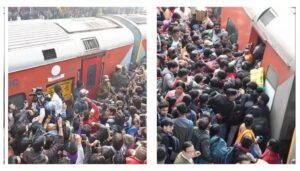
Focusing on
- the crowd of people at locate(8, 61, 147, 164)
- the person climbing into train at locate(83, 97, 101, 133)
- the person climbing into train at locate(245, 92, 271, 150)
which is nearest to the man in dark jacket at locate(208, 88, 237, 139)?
the person climbing into train at locate(245, 92, 271, 150)

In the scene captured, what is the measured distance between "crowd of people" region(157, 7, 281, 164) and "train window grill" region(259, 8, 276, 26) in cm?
15

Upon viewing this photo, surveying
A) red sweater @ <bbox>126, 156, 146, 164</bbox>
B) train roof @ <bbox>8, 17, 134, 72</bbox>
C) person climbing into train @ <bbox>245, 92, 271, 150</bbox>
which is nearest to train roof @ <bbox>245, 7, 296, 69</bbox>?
person climbing into train @ <bbox>245, 92, 271, 150</bbox>

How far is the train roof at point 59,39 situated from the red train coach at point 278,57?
2.25 feet

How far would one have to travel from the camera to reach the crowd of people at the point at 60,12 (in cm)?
354

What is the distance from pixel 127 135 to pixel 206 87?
51 cm

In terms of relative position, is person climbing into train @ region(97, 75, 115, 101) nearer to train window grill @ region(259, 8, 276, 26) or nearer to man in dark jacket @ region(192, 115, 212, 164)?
man in dark jacket @ region(192, 115, 212, 164)

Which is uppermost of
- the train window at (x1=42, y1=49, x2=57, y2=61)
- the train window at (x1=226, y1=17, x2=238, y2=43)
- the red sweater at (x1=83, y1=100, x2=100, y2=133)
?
the train window at (x1=226, y1=17, x2=238, y2=43)

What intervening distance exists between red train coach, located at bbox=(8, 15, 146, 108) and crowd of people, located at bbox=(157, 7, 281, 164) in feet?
0.67

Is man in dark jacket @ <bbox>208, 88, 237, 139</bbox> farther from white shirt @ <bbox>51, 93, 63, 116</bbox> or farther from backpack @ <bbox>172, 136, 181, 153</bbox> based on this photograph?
white shirt @ <bbox>51, 93, 63, 116</bbox>

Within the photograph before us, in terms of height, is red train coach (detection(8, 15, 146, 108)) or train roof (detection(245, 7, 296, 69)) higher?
train roof (detection(245, 7, 296, 69))

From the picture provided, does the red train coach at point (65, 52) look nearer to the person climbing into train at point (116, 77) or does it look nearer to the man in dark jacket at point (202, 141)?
the person climbing into train at point (116, 77)

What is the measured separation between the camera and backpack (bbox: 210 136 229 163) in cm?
351

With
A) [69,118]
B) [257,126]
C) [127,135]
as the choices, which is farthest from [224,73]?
[69,118]

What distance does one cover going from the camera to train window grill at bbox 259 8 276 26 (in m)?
3.50
